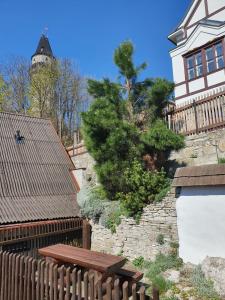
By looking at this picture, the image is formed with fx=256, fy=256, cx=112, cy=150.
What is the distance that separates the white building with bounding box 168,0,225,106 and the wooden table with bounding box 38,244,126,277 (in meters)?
10.3

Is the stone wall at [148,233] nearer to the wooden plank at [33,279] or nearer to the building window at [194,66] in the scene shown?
the wooden plank at [33,279]

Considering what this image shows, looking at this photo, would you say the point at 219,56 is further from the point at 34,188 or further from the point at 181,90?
the point at 34,188

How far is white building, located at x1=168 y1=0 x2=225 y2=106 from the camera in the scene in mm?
14133

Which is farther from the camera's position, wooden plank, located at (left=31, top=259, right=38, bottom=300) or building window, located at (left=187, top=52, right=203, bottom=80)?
building window, located at (left=187, top=52, right=203, bottom=80)

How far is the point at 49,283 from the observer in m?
4.75

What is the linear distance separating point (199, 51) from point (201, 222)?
11523 millimetres

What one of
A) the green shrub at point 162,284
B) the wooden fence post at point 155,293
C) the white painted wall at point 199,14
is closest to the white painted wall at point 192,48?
the white painted wall at point 199,14

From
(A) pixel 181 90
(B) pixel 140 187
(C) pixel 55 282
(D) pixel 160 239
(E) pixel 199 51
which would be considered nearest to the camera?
(C) pixel 55 282

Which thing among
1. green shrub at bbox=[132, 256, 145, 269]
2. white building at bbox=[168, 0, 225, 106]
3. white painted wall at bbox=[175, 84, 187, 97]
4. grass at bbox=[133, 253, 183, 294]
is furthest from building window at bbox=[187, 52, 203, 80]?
grass at bbox=[133, 253, 183, 294]

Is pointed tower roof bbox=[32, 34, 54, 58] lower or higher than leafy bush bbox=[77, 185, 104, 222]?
higher

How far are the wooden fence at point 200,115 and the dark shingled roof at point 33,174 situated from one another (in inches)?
244

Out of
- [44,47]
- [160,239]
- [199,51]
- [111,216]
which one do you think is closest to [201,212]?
[160,239]

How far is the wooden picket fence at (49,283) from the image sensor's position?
13.1 feet

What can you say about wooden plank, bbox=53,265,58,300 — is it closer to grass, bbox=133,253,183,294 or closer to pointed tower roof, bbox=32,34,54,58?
grass, bbox=133,253,183,294
